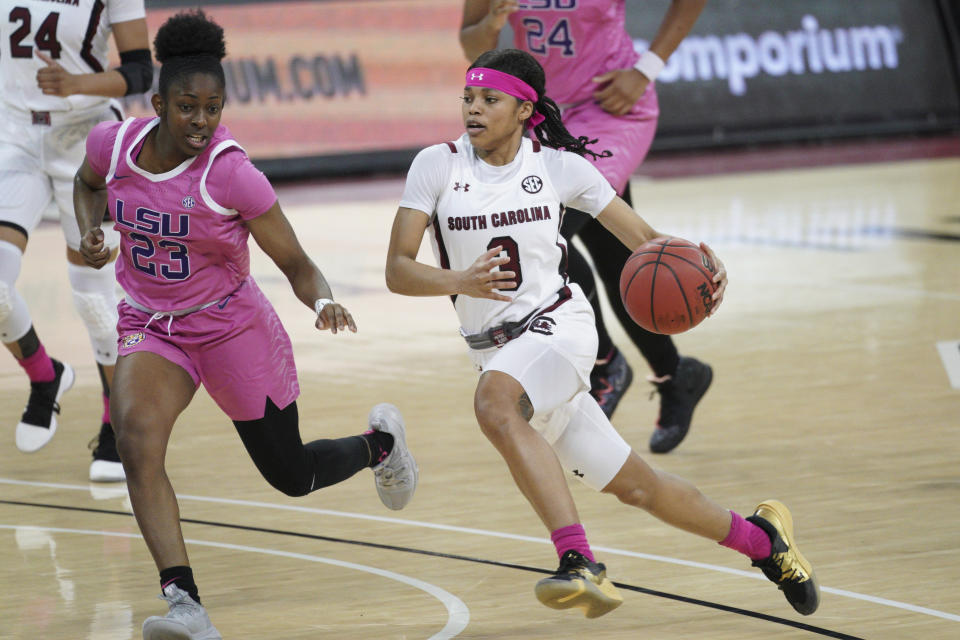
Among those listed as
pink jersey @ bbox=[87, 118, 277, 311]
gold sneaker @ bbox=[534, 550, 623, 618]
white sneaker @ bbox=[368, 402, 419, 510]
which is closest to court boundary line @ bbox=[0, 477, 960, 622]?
white sneaker @ bbox=[368, 402, 419, 510]

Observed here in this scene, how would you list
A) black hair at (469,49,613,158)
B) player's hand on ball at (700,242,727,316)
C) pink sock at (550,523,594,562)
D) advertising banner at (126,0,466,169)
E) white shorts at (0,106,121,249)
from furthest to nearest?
1. advertising banner at (126,0,466,169)
2. white shorts at (0,106,121,249)
3. black hair at (469,49,613,158)
4. player's hand on ball at (700,242,727,316)
5. pink sock at (550,523,594,562)

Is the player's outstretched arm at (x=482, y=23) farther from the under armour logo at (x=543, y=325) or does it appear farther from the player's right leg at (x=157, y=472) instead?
the player's right leg at (x=157, y=472)

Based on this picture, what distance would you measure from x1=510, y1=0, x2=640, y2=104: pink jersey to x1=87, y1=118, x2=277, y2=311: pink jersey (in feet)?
7.35

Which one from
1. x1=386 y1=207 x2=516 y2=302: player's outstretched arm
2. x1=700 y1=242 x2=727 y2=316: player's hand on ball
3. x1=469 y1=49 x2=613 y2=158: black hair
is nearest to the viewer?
x1=386 y1=207 x2=516 y2=302: player's outstretched arm

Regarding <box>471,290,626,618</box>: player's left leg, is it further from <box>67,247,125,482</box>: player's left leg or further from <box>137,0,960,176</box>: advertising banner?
<box>137,0,960,176</box>: advertising banner

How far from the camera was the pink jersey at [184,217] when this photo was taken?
4270mm

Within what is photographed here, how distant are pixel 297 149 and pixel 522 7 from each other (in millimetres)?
10360

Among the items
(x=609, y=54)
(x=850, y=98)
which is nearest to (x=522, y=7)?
(x=609, y=54)

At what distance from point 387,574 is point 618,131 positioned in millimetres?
2395

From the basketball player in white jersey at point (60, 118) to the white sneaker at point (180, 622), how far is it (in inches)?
76.6

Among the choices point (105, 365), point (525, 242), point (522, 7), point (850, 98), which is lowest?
point (850, 98)

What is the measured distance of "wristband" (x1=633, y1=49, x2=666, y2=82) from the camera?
20.6 ft

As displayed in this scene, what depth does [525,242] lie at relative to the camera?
4.34 m

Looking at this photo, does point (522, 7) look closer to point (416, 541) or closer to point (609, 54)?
point (609, 54)
